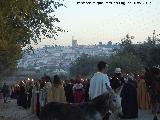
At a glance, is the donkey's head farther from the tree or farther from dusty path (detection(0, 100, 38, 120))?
dusty path (detection(0, 100, 38, 120))

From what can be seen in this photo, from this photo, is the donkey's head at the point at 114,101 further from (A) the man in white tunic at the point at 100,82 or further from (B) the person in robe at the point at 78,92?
(B) the person in robe at the point at 78,92

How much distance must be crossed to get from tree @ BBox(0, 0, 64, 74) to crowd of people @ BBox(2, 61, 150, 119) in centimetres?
209

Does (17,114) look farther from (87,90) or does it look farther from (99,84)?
(99,84)

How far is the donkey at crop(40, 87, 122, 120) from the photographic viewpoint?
1239cm

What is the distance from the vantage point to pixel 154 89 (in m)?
21.9

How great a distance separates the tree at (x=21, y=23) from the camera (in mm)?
18844

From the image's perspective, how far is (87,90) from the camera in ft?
75.7

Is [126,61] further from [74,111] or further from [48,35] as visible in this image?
[74,111]

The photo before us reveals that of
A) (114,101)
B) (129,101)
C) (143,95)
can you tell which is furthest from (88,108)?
(143,95)

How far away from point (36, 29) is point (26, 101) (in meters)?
7.42

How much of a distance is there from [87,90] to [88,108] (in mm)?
10658

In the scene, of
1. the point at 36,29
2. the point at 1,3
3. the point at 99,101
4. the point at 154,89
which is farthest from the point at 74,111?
the point at 36,29

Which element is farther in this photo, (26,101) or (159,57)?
(159,57)

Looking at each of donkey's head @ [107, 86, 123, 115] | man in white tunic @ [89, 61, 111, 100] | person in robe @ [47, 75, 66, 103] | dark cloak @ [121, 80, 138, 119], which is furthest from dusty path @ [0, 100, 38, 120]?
donkey's head @ [107, 86, 123, 115]
